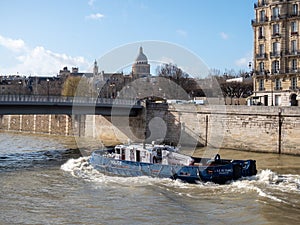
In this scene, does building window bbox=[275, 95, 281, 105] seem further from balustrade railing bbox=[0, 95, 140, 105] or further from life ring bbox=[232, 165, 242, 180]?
life ring bbox=[232, 165, 242, 180]

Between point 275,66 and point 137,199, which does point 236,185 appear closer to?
point 137,199

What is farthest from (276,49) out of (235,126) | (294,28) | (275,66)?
(235,126)

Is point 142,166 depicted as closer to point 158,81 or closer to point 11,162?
point 11,162

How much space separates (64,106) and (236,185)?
83.4 ft

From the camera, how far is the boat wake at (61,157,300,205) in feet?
73.6

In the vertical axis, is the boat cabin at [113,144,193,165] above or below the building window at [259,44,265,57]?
below

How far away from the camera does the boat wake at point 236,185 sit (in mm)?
22420

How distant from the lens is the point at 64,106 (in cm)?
4522

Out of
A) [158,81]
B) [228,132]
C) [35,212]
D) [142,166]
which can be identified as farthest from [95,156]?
[158,81]

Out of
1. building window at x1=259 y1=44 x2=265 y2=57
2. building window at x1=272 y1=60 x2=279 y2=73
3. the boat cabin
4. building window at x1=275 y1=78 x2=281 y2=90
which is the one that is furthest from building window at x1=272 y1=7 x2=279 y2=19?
the boat cabin

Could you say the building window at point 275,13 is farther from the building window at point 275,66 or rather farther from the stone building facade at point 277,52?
the building window at point 275,66

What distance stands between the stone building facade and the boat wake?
3019 centimetres

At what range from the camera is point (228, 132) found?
43500mm

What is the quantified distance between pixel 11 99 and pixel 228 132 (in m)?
21.3
